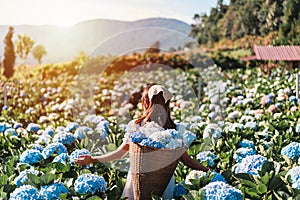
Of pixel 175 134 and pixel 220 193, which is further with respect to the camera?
pixel 175 134

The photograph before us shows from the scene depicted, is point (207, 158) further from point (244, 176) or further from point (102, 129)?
point (102, 129)

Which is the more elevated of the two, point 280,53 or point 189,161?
point 280,53

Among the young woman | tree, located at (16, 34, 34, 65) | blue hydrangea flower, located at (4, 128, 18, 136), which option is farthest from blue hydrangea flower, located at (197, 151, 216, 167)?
tree, located at (16, 34, 34, 65)

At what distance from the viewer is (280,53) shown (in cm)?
1366

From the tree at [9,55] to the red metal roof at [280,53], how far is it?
8.51m

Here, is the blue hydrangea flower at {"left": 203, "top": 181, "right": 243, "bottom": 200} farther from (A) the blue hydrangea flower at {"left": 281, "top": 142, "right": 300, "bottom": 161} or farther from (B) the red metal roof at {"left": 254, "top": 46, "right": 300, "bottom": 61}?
(B) the red metal roof at {"left": 254, "top": 46, "right": 300, "bottom": 61}

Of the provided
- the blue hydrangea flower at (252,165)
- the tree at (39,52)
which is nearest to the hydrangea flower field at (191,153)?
the blue hydrangea flower at (252,165)

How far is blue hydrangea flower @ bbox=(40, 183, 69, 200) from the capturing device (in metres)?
2.46

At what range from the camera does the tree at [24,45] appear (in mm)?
16656

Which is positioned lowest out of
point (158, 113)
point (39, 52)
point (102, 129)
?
point (102, 129)

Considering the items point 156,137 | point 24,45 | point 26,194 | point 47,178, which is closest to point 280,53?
point 24,45

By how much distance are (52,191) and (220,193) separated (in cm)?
87

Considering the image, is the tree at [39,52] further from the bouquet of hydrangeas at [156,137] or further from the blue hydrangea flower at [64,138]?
the bouquet of hydrangeas at [156,137]

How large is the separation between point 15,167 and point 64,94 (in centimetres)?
638
